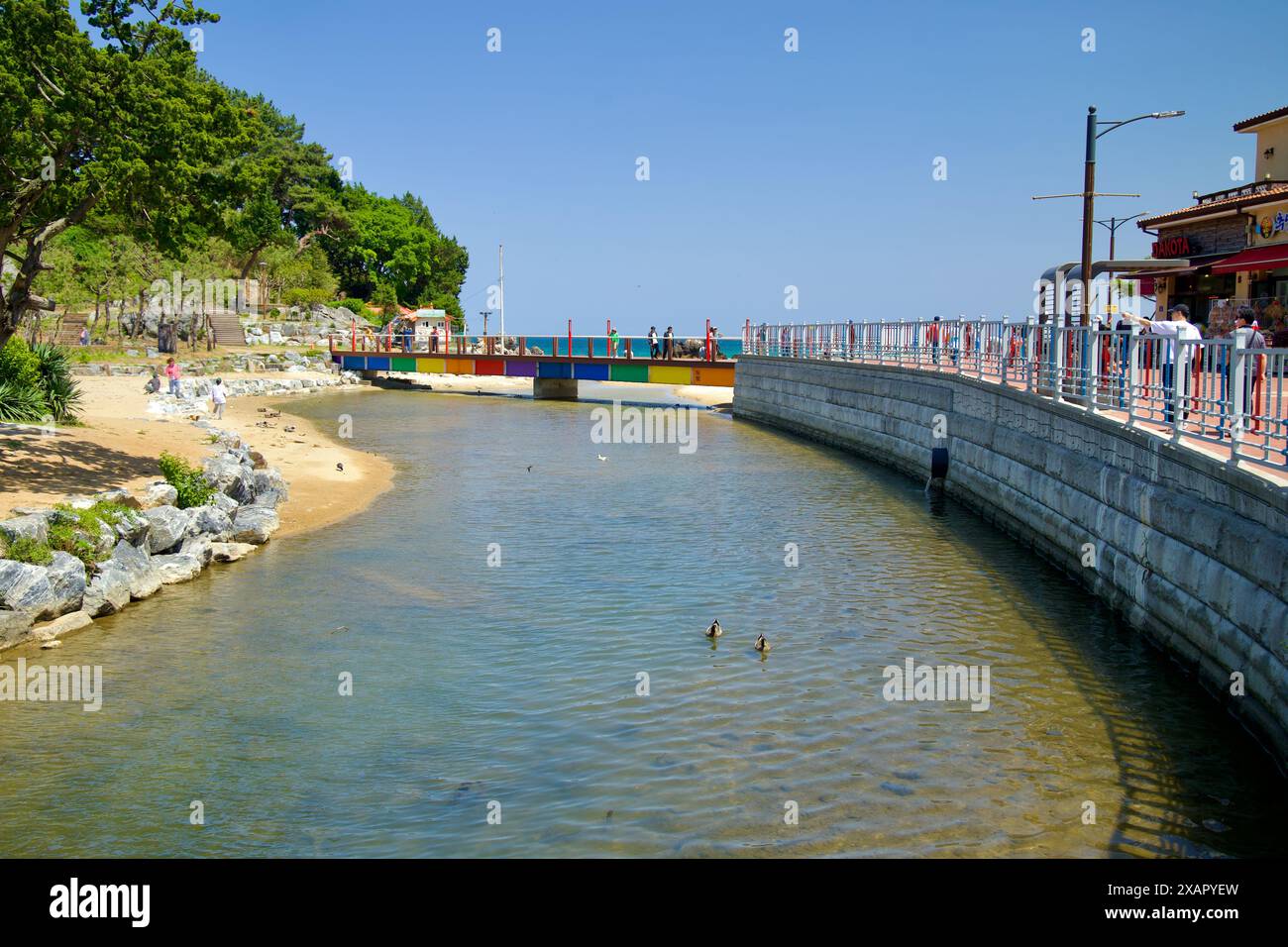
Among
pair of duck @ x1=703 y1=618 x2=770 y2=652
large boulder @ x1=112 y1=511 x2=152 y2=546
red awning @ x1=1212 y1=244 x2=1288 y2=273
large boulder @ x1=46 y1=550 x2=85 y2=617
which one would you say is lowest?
pair of duck @ x1=703 y1=618 x2=770 y2=652

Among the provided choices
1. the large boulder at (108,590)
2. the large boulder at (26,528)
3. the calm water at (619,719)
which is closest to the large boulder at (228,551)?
the calm water at (619,719)

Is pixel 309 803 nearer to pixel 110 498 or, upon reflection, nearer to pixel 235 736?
pixel 235 736

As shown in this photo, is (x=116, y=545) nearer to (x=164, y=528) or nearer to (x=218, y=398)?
(x=164, y=528)

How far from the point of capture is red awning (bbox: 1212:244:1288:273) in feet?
119

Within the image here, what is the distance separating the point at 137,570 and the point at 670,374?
3823 centimetres

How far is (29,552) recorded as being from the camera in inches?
577

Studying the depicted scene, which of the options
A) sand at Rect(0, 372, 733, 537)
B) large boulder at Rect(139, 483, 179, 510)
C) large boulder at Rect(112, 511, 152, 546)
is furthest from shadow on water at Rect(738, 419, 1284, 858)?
sand at Rect(0, 372, 733, 537)

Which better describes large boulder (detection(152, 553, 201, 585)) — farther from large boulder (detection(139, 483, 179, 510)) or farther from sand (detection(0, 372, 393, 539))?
sand (detection(0, 372, 393, 539))

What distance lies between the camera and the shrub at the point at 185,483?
793 inches

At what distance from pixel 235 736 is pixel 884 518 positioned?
15660 millimetres

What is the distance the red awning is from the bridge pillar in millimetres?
32460

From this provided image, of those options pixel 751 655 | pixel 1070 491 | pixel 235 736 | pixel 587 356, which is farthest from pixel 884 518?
pixel 587 356

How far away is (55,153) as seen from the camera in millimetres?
19469

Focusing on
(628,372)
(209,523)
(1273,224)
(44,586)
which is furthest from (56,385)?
(1273,224)
